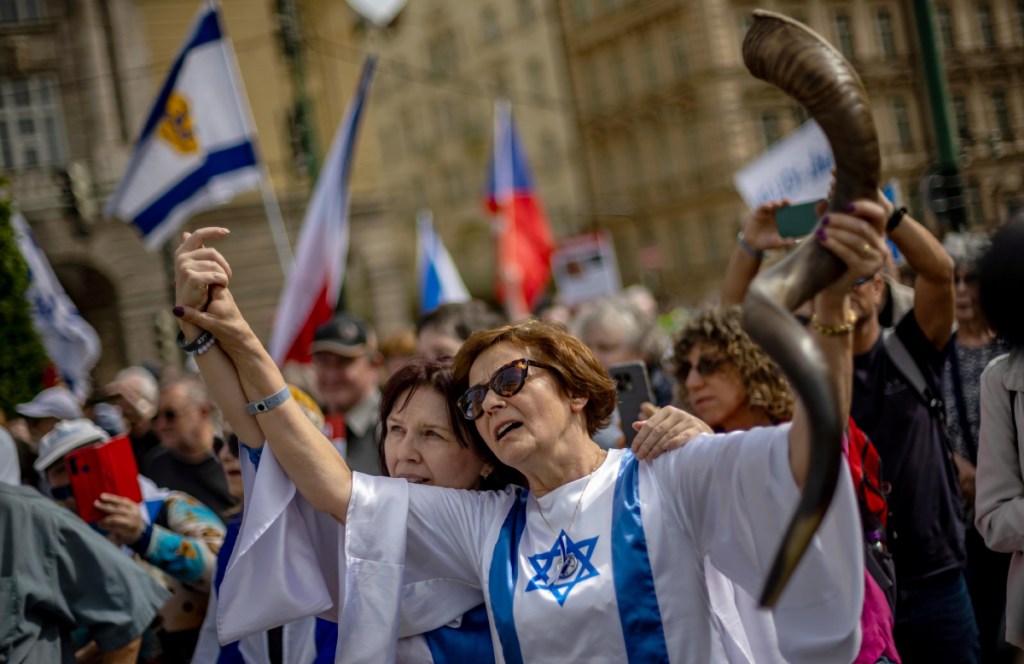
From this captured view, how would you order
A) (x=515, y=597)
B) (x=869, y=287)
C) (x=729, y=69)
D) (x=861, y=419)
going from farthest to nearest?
1. (x=729, y=69)
2. (x=861, y=419)
3. (x=869, y=287)
4. (x=515, y=597)

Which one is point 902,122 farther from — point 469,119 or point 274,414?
point 469,119

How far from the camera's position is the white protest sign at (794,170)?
22.6 ft

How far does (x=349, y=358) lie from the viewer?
223 inches

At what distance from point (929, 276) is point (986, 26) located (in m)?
5.20

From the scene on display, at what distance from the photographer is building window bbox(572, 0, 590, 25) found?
4147 cm

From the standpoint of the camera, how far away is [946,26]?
26.1 feet

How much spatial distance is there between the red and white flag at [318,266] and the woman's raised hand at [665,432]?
5.37 meters


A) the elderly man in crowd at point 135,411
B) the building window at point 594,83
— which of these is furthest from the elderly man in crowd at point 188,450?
the building window at point 594,83

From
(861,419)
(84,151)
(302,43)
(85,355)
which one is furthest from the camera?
(84,151)

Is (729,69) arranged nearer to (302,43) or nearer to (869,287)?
(302,43)

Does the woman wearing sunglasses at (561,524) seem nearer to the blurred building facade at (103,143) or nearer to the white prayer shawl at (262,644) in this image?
the white prayer shawl at (262,644)

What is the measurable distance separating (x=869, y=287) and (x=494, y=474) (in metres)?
1.30

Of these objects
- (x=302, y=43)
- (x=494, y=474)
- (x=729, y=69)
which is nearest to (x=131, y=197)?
(x=302, y=43)

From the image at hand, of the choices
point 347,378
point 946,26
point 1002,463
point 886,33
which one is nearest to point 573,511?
point 1002,463
